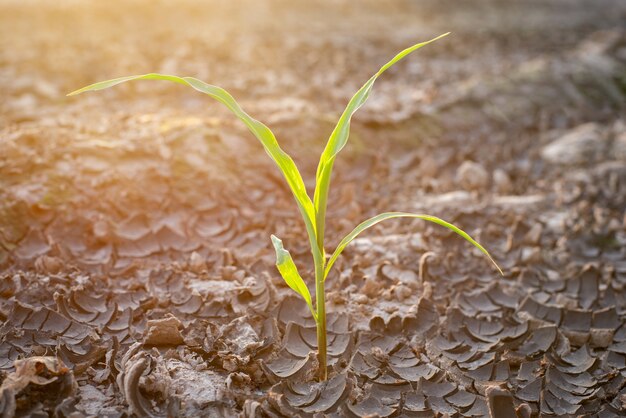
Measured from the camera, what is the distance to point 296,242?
2543 millimetres

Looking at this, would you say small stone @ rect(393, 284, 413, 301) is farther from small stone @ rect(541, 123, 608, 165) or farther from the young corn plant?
small stone @ rect(541, 123, 608, 165)

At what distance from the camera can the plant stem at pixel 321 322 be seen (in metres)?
1.62

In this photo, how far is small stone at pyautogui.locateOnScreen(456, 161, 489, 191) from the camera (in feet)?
10.7

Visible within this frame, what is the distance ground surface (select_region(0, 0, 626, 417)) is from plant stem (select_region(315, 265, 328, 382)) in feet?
0.14

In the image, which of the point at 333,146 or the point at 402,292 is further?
the point at 402,292

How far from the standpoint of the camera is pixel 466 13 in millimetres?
9086

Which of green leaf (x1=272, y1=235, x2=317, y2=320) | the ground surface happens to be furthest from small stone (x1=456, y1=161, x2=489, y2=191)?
green leaf (x1=272, y1=235, x2=317, y2=320)

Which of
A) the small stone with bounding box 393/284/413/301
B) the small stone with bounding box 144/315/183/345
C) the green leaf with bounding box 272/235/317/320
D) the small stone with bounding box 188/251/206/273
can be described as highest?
the green leaf with bounding box 272/235/317/320

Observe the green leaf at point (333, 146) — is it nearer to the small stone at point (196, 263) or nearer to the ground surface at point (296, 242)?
the ground surface at point (296, 242)

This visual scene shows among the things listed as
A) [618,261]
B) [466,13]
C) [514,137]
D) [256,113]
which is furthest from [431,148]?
[466,13]

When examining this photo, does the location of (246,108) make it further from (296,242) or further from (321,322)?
(321,322)

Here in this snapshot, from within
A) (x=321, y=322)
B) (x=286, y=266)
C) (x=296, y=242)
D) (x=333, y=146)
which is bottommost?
(x=296, y=242)

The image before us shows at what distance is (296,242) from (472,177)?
1188 millimetres

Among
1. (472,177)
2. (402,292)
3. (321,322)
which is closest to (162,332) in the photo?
(321,322)
